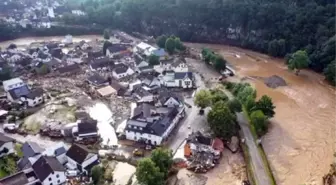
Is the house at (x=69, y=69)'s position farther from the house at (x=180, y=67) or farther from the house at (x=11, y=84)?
the house at (x=180, y=67)

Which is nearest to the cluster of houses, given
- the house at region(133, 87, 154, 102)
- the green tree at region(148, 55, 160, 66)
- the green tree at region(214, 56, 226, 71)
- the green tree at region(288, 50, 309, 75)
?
the house at region(133, 87, 154, 102)

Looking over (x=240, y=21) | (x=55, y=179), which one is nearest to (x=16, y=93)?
(x=55, y=179)

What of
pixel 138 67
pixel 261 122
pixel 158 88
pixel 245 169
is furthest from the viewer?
pixel 138 67

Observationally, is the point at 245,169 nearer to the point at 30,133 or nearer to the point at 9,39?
the point at 30,133

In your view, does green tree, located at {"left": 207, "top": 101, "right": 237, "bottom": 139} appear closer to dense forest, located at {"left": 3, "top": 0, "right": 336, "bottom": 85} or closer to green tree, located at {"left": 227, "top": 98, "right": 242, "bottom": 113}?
green tree, located at {"left": 227, "top": 98, "right": 242, "bottom": 113}

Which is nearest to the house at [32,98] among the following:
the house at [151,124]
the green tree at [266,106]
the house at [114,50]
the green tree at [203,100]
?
the house at [151,124]

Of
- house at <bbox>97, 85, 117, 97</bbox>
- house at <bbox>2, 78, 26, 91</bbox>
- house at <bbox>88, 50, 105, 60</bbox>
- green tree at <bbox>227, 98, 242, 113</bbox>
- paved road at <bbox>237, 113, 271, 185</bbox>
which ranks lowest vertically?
paved road at <bbox>237, 113, 271, 185</bbox>

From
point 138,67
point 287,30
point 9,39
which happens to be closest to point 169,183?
point 138,67

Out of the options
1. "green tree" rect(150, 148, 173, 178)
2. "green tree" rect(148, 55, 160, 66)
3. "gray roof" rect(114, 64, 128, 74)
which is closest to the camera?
"green tree" rect(150, 148, 173, 178)
